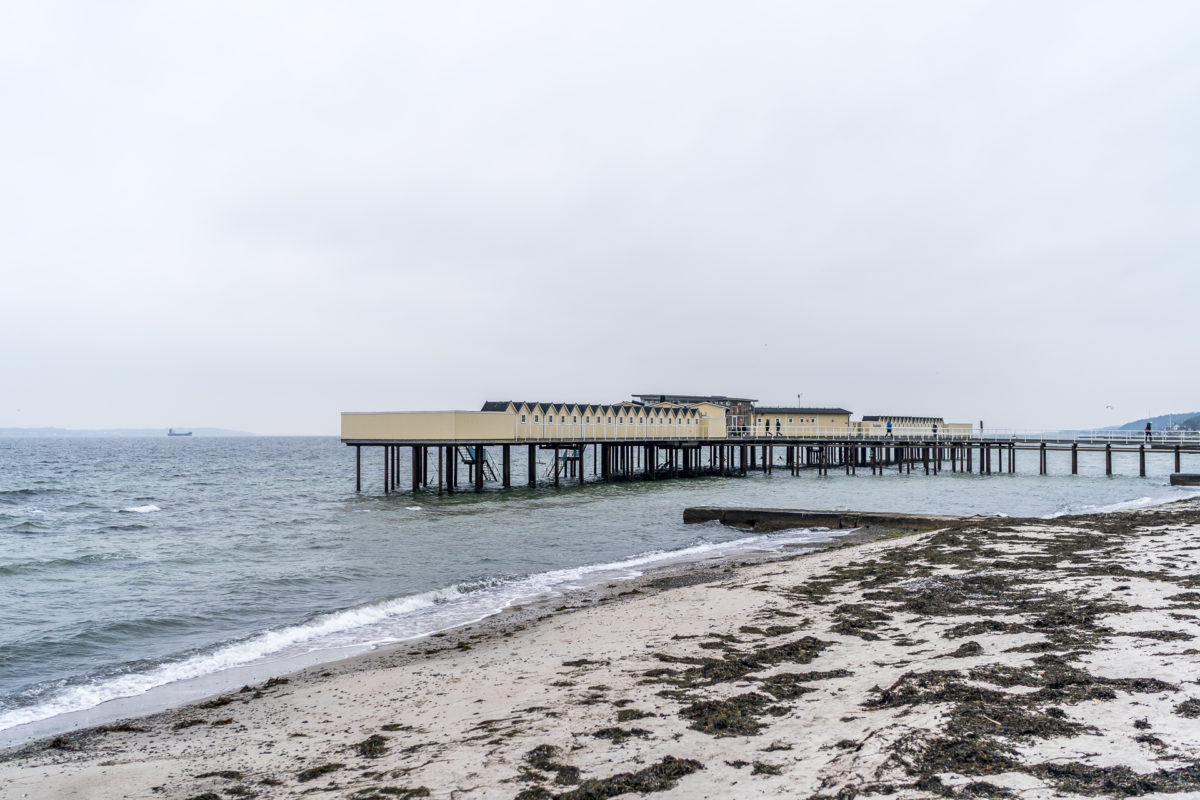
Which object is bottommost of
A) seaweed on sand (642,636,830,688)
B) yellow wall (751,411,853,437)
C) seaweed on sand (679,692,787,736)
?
seaweed on sand (642,636,830,688)

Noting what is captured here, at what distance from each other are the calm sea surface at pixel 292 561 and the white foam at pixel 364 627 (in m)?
0.05

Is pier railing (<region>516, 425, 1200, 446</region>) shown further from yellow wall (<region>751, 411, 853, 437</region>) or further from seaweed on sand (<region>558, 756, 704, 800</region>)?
seaweed on sand (<region>558, 756, 704, 800</region>)

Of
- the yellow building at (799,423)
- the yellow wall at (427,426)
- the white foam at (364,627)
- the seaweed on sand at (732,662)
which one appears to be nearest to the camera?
the seaweed on sand at (732,662)

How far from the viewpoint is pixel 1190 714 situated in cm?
582

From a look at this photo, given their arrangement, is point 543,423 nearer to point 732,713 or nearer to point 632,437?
point 632,437

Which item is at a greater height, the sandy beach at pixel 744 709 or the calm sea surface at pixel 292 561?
the sandy beach at pixel 744 709

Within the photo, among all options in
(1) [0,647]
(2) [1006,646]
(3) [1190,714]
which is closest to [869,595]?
(2) [1006,646]

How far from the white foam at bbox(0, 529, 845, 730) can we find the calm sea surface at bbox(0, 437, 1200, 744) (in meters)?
0.05

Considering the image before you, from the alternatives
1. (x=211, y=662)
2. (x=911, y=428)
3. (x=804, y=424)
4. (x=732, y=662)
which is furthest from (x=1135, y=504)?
(x=911, y=428)

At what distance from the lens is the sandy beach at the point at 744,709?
18.0ft

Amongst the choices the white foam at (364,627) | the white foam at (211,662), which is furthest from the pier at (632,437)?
the white foam at (211,662)

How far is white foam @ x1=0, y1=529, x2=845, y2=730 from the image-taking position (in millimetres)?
11000

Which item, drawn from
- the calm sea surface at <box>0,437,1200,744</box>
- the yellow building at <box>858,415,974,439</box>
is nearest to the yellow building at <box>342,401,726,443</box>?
the calm sea surface at <box>0,437,1200,744</box>

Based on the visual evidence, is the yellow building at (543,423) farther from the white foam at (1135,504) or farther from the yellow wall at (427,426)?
the white foam at (1135,504)
